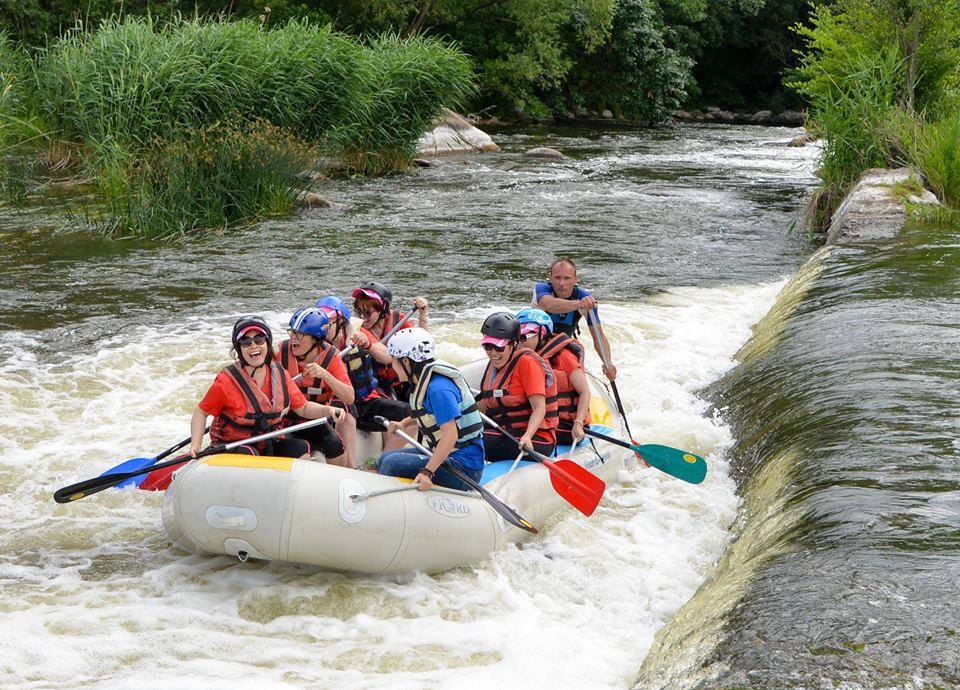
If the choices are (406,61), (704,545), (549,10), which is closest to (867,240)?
(704,545)

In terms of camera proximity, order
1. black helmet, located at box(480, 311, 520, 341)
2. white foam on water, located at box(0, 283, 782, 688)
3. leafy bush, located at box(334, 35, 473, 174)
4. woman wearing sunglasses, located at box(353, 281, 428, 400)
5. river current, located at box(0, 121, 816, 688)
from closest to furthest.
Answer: white foam on water, located at box(0, 283, 782, 688) → river current, located at box(0, 121, 816, 688) → black helmet, located at box(480, 311, 520, 341) → woman wearing sunglasses, located at box(353, 281, 428, 400) → leafy bush, located at box(334, 35, 473, 174)

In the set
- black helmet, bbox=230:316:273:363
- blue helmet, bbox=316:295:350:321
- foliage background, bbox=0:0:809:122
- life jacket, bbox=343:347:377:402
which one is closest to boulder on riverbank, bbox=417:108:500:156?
foliage background, bbox=0:0:809:122

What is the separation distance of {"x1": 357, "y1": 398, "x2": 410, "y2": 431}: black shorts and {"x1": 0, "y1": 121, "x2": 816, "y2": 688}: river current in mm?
1083

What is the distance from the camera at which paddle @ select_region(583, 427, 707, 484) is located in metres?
5.60

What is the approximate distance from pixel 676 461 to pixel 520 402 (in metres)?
0.96

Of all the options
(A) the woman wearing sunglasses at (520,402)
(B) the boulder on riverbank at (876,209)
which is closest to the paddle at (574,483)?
(A) the woman wearing sunglasses at (520,402)

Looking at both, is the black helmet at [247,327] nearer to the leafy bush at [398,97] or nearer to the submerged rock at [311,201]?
the submerged rock at [311,201]

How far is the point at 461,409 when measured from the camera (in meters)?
4.70

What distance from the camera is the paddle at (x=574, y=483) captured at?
5.16 metres

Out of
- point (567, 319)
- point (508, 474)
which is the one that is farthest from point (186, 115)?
point (508, 474)

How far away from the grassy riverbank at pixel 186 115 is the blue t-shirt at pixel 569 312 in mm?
6100

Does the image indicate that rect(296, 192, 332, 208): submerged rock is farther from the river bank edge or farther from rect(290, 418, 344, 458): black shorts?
rect(290, 418, 344, 458): black shorts

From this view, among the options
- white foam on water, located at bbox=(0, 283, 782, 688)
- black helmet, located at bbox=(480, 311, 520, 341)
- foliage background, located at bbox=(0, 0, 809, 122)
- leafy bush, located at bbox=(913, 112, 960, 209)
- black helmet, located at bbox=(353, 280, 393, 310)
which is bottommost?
white foam on water, located at bbox=(0, 283, 782, 688)

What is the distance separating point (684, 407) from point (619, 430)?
1.14 m
